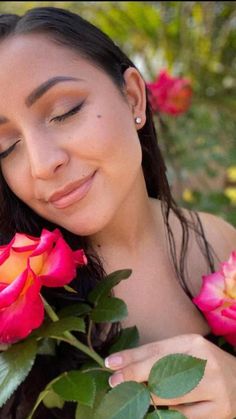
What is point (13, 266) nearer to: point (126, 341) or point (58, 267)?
point (58, 267)

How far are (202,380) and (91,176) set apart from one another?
0.32m

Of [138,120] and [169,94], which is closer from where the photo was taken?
[138,120]

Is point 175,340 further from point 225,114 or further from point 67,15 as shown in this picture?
point 225,114

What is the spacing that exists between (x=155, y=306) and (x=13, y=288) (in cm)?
42

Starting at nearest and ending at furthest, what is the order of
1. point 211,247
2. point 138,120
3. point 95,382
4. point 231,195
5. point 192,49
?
point 95,382, point 138,120, point 211,247, point 231,195, point 192,49

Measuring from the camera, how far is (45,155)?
76 cm

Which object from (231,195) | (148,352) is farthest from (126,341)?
(231,195)

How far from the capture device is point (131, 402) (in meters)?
0.65

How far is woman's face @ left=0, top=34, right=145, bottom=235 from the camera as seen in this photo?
0.77 m

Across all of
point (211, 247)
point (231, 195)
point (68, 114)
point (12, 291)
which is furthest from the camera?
point (231, 195)

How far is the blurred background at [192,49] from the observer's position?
2.92 m

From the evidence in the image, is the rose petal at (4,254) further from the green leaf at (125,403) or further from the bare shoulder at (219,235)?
the bare shoulder at (219,235)

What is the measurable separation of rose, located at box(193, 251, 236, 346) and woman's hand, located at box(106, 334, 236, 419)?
0.13 feet

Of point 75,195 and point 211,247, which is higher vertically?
point 75,195
